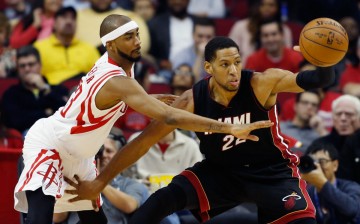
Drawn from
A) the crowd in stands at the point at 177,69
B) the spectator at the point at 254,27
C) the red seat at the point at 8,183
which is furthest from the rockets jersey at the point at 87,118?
the spectator at the point at 254,27

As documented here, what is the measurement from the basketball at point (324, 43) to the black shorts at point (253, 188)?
3.20 ft

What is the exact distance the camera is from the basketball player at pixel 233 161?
6.66 metres

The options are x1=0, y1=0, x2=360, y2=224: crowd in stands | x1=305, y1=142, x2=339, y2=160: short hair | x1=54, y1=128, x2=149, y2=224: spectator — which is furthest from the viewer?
x1=305, y1=142, x2=339, y2=160: short hair

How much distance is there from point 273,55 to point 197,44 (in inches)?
38.4

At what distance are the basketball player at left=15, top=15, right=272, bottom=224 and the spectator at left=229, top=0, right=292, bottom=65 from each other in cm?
545

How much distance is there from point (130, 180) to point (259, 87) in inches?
82.0

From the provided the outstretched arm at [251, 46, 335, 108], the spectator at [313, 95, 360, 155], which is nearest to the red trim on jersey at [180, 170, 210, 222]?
the outstretched arm at [251, 46, 335, 108]

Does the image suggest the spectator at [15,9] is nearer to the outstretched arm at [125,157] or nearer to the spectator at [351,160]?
the spectator at [351,160]

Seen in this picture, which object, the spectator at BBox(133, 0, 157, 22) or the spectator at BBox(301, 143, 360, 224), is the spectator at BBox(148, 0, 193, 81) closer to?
the spectator at BBox(133, 0, 157, 22)

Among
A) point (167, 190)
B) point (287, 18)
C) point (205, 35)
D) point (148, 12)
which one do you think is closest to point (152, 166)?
point (167, 190)

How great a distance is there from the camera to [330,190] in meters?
8.20

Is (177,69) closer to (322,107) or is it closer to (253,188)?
(322,107)

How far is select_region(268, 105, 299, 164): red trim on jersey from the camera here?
6.79 metres

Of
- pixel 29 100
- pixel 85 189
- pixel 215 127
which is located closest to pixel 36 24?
pixel 29 100
